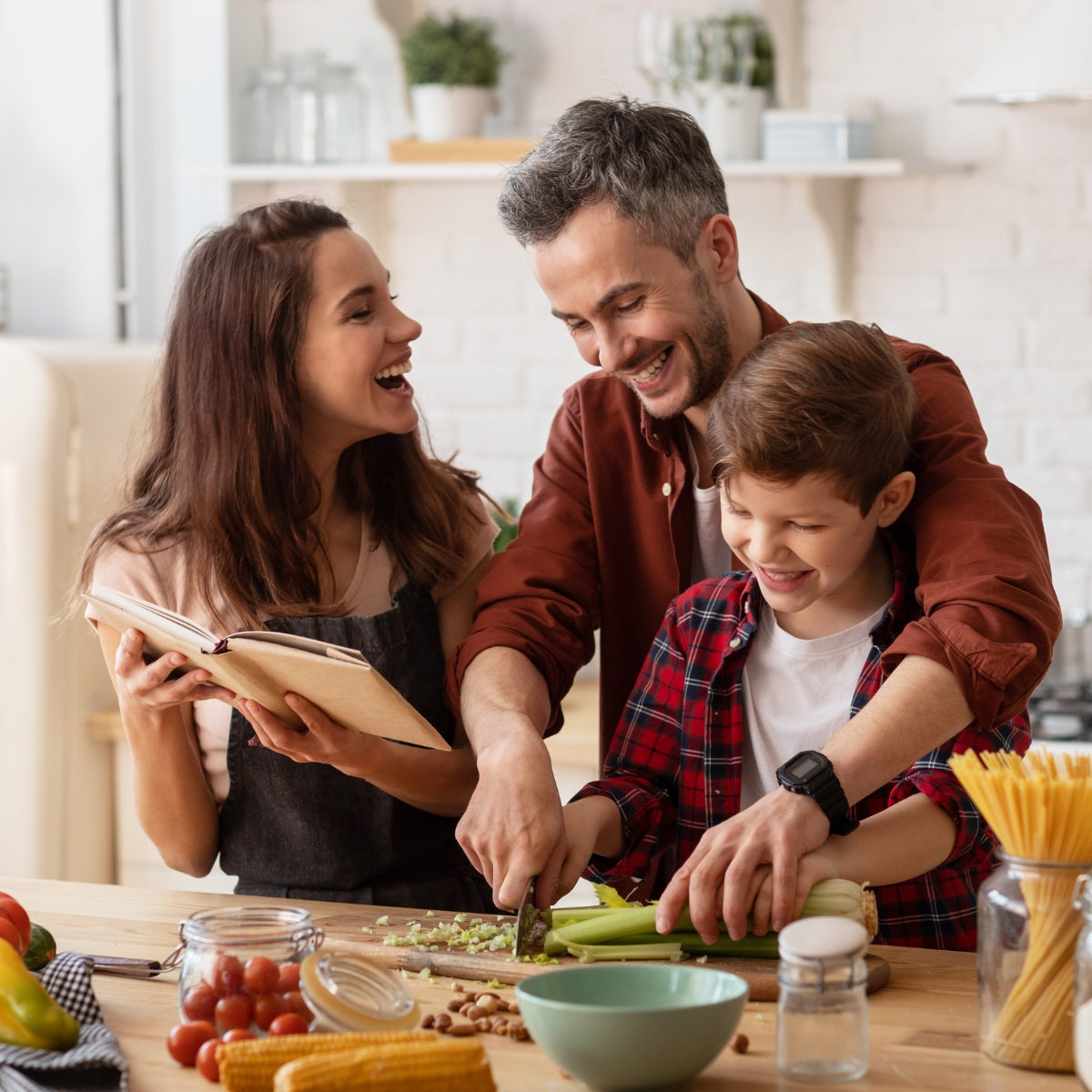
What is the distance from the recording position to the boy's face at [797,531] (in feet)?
5.13

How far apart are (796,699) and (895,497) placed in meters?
0.26

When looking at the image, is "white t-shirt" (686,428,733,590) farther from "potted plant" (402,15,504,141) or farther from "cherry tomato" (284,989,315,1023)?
"potted plant" (402,15,504,141)

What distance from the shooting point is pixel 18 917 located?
1.35m

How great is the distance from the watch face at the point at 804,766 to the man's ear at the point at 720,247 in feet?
2.33

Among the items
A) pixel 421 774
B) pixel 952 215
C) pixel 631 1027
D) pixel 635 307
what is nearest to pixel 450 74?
pixel 952 215

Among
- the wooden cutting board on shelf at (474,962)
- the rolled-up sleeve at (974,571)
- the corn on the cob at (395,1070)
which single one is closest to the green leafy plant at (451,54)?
the rolled-up sleeve at (974,571)

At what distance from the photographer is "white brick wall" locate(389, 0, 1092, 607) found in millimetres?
3016

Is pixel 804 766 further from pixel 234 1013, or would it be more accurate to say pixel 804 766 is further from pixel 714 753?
pixel 234 1013

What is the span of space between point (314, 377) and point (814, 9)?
67.0 inches

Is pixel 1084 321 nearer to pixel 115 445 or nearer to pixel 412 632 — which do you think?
pixel 412 632

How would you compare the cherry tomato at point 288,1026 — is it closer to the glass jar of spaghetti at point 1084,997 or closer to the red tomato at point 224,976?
the red tomato at point 224,976

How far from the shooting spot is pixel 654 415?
1881mm

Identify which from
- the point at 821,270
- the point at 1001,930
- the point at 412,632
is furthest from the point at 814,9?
the point at 1001,930

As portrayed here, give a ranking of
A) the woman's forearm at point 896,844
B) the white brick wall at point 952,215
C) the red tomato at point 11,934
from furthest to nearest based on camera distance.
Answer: the white brick wall at point 952,215
the woman's forearm at point 896,844
the red tomato at point 11,934
